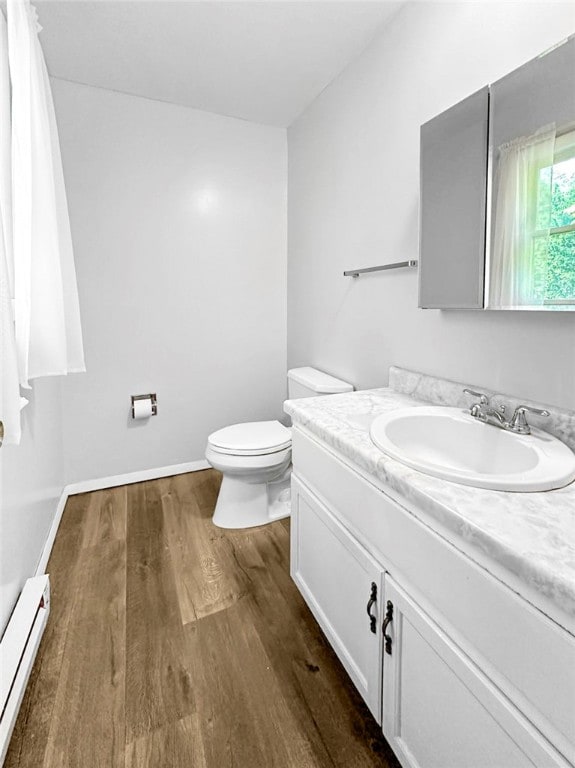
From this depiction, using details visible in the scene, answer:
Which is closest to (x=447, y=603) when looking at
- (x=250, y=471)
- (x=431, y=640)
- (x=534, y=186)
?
(x=431, y=640)

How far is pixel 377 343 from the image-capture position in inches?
74.4

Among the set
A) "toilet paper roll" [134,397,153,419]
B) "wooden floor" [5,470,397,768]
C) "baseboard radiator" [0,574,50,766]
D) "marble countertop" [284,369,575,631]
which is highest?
"marble countertop" [284,369,575,631]

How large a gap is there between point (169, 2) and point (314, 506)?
1998 millimetres

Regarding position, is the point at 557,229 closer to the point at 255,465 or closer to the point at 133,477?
the point at 255,465

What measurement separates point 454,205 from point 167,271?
1733 millimetres

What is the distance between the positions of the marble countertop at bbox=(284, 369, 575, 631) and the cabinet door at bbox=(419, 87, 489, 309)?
0.54 m

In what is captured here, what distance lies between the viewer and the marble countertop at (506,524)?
58 centimetres

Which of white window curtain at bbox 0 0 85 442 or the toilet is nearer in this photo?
white window curtain at bbox 0 0 85 442

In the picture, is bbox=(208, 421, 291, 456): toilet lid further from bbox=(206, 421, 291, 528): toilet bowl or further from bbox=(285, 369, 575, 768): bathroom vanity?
bbox=(285, 369, 575, 768): bathroom vanity

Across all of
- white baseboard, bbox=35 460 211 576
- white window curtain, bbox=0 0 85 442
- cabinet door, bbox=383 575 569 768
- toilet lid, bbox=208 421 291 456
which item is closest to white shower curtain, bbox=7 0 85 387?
white window curtain, bbox=0 0 85 442

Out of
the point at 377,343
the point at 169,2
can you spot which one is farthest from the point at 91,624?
the point at 169,2

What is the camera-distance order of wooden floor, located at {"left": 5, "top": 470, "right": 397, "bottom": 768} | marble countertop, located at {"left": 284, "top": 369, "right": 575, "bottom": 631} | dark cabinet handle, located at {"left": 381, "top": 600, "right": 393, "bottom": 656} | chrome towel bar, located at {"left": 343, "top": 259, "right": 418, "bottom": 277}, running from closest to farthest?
marble countertop, located at {"left": 284, "top": 369, "right": 575, "bottom": 631} < dark cabinet handle, located at {"left": 381, "top": 600, "right": 393, "bottom": 656} < wooden floor, located at {"left": 5, "top": 470, "right": 397, "bottom": 768} < chrome towel bar, located at {"left": 343, "top": 259, "right": 418, "bottom": 277}

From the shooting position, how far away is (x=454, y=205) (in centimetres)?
134

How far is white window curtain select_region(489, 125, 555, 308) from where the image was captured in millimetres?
1085
